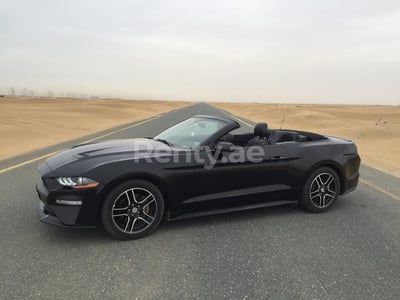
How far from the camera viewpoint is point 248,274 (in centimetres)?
348

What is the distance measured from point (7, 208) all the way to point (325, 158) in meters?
4.36

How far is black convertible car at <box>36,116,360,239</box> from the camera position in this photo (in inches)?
160

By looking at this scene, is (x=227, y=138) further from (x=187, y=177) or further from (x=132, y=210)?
(x=132, y=210)

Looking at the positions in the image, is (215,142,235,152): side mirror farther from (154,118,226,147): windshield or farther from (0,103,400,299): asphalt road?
(0,103,400,299): asphalt road

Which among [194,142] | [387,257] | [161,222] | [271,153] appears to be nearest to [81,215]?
[161,222]

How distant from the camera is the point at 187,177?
447cm

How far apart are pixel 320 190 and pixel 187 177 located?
6.61 feet

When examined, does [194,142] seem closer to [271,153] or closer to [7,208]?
[271,153]

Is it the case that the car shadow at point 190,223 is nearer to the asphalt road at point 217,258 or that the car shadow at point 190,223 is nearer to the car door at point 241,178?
the asphalt road at point 217,258

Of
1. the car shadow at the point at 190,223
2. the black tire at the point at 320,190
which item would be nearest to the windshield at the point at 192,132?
the car shadow at the point at 190,223

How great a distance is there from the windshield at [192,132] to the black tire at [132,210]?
2.98 feet

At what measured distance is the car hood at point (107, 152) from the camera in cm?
434

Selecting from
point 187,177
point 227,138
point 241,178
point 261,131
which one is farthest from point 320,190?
point 187,177

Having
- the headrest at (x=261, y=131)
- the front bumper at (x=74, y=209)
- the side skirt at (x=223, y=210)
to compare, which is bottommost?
the side skirt at (x=223, y=210)
